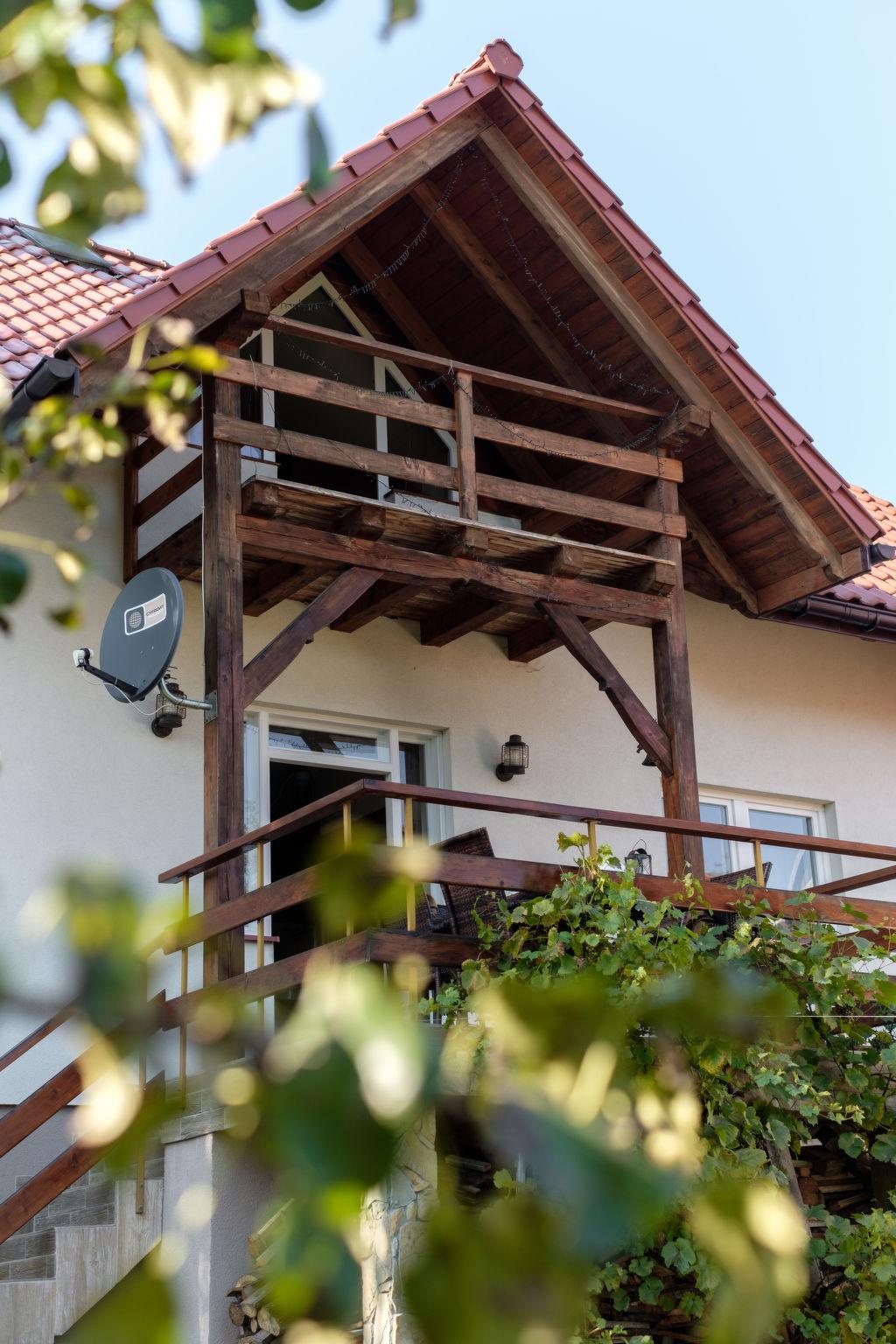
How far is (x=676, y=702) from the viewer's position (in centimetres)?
812

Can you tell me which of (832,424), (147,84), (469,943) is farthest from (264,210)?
(832,424)

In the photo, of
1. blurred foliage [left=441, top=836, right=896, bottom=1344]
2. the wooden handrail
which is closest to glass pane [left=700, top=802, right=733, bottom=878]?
the wooden handrail

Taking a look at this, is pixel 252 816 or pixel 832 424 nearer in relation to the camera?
pixel 252 816

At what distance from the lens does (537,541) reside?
786 centimetres

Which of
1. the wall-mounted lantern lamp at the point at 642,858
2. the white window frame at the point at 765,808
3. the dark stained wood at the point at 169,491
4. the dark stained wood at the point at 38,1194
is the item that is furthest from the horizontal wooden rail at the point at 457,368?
the dark stained wood at the point at 38,1194

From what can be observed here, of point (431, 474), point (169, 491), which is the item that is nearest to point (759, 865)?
point (431, 474)

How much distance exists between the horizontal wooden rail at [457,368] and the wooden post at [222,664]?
46 cm

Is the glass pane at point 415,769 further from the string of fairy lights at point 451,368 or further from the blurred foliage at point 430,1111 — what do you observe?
the blurred foliage at point 430,1111

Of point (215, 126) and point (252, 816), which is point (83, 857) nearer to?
point (215, 126)

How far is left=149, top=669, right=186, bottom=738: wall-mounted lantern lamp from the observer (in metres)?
7.98

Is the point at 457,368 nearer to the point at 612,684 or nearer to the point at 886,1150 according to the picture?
the point at 612,684

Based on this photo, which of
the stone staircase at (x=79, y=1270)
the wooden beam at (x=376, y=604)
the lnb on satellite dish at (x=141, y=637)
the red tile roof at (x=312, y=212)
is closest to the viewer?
the stone staircase at (x=79, y=1270)

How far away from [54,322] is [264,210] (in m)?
1.55

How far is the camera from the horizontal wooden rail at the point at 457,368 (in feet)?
24.4
